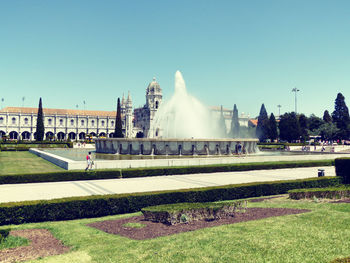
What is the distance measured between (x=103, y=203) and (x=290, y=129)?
71.9 meters

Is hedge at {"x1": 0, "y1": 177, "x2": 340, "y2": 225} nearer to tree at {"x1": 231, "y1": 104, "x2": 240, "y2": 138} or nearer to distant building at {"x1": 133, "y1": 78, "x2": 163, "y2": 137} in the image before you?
tree at {"x1": 231, "y1": 104, "x2": 240, "y2": 138}

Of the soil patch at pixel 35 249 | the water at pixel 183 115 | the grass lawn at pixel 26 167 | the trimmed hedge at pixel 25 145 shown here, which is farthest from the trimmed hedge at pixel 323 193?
the trimmed hedge at pixel 25 145

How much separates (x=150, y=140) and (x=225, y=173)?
10585 mm

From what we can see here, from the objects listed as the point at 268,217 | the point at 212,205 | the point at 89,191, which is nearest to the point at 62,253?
the point at 212,205

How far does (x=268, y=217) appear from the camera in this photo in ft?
28.6

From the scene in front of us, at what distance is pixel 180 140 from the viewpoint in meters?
29.5

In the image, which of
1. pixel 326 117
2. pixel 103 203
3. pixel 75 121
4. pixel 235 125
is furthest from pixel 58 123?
pixel 103 203

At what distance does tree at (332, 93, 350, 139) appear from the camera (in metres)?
73.8

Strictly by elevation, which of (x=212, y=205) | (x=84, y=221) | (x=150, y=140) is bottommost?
(x=84, y=221)

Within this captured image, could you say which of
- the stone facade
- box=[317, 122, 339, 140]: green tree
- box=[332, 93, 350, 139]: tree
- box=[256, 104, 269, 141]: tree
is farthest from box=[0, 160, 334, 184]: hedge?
the stone facade

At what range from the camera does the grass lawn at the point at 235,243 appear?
5.89 metres

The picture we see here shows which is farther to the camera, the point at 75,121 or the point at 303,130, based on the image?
the point at 75,121

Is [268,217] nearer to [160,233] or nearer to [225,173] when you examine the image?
[160,233]

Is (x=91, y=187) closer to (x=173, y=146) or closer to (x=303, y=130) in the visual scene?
(x=173, y=146)
